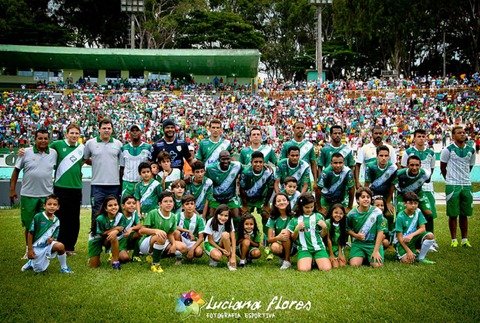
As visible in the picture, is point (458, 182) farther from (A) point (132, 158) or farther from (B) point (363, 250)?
(A) point (132, 158)

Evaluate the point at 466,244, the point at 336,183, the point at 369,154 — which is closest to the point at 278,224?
the point at 336,183

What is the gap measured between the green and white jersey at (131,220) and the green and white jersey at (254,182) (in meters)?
1.69

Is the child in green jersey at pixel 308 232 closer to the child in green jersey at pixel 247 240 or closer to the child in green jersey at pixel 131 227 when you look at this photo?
the child in green jersey at pixel 247 240

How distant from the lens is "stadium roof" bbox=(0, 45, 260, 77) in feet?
134

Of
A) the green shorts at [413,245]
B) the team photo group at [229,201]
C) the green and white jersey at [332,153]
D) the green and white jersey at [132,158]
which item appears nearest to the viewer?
the team photo group at [229,201]

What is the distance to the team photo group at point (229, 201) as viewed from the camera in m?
7.55

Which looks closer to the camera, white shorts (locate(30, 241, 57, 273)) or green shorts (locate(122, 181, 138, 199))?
white shorts (locate(30, 241, 57, 273))

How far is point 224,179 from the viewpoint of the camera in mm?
8422

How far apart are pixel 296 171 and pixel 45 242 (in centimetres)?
385

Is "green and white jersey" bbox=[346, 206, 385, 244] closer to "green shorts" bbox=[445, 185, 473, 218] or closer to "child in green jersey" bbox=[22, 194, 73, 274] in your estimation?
"green shorts" bbox=[445, 185, 473, 218]

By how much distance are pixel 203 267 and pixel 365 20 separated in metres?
39.9

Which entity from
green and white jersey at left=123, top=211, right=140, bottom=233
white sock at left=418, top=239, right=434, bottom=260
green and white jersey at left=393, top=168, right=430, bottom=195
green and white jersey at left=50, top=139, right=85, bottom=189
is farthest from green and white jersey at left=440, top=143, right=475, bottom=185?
green and white jersey at left=50, top=139, right=85, bottom=189

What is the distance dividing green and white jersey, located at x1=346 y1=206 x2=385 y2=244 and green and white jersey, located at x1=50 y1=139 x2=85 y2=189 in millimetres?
4248

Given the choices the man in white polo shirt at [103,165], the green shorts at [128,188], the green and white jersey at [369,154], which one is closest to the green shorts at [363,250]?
the green and white jersey at [369,154]
